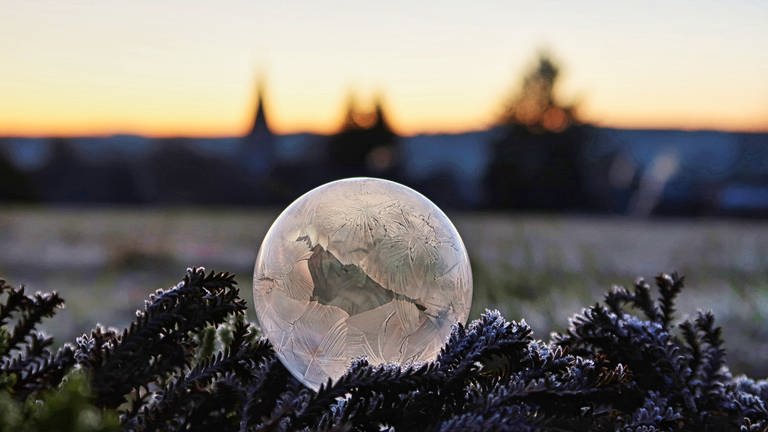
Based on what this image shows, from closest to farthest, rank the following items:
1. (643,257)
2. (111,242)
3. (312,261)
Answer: (312,261) < (643,257) < (111,242)

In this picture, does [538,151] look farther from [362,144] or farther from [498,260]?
[498,260]

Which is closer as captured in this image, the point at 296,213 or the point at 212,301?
the point at 212,301

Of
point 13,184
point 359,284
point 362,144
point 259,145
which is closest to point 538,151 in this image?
point 362,144

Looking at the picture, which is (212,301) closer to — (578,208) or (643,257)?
(643,257)

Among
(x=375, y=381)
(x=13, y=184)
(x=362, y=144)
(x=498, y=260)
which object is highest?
(x=375, y=381)

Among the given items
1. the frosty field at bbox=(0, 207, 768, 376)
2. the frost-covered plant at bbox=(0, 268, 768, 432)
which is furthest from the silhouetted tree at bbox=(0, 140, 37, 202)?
the frost-covered plant at bbox=(0, 268, 768, 432)

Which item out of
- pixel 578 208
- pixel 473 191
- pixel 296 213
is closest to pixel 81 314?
pixel 296 213
